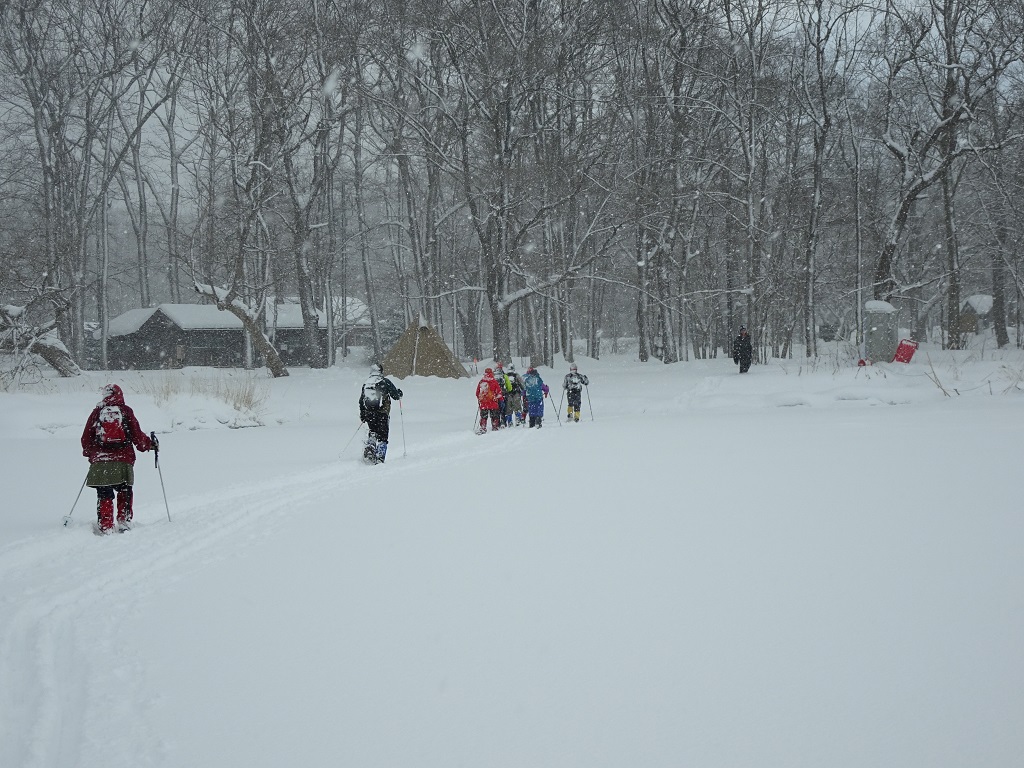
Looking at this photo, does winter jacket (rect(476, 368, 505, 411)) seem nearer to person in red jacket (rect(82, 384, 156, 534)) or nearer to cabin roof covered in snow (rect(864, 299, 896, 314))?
person in red jacket (rect(82, 384, 156, 534))

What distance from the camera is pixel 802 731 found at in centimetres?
318

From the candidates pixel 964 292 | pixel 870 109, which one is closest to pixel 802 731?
pixel 870 109

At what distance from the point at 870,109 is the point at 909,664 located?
28224 millimetres

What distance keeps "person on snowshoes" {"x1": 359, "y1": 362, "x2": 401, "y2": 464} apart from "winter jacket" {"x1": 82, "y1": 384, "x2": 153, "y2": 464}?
400 cm

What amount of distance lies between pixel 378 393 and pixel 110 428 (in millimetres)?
4895

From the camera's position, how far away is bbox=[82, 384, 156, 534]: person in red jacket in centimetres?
736

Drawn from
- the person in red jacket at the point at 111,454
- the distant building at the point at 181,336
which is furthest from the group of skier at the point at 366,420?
the distant building at the point at 181,336

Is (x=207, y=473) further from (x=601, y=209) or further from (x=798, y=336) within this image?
(x=798, y=336)

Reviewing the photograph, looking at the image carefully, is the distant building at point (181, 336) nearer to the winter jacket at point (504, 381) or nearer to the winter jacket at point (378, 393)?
the winter jacket at point (504, 381)

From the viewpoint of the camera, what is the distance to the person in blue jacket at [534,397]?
55.3 ft

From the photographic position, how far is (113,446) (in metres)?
7.55

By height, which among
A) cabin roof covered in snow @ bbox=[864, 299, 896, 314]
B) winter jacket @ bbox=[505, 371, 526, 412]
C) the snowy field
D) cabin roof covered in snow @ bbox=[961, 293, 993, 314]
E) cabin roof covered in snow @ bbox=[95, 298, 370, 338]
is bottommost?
the snowy field

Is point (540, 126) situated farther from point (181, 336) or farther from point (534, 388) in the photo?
point (181, 336)

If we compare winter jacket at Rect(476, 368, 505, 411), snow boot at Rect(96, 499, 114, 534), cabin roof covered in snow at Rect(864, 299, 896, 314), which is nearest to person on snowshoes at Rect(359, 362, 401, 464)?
winter jacket at Rect(476, 368, 505, 411)
